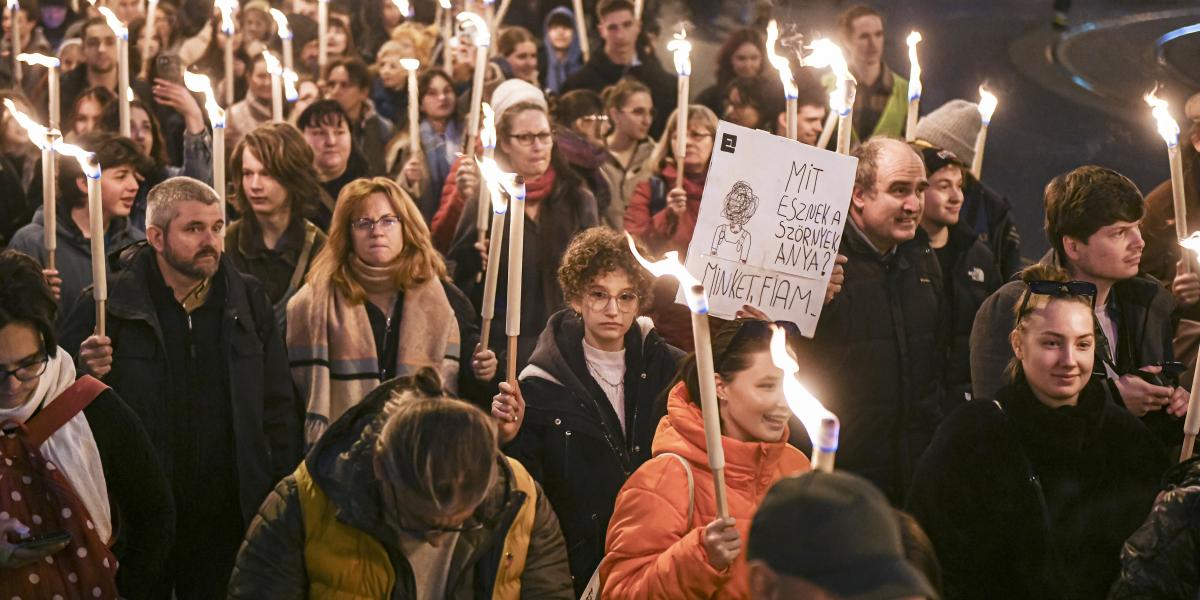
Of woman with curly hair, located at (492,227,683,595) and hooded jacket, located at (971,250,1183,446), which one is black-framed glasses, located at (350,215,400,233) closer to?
woman with curly hair, located at (492,227,683,595)

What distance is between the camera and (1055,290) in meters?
4.10

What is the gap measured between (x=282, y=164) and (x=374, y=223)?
91 cm

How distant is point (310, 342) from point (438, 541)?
7.10 feet

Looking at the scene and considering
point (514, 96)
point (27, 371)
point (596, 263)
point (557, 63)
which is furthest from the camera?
point (557, 63)

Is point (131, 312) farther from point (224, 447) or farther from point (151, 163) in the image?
point (151, 163)

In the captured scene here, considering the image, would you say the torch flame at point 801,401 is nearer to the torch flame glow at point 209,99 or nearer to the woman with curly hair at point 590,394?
the woman with curly hair at point 590,394

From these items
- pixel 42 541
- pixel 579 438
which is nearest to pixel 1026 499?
pixel 579 438

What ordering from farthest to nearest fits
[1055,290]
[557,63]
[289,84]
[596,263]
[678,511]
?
[557,63], [289,84], [596,263], [1055,290], [678,511]

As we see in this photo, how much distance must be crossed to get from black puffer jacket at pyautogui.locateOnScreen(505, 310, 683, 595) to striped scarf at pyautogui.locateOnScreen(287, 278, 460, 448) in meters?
0.59

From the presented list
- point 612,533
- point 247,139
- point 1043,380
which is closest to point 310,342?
point 247,139

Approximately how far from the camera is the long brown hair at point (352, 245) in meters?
5.31

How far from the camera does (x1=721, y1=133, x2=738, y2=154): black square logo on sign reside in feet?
15.6

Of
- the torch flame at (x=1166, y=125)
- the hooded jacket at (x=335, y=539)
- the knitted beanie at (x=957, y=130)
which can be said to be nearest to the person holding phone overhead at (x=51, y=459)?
the hooded jacket at (x=335, y=539)

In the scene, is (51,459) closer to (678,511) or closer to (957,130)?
(678,511)
